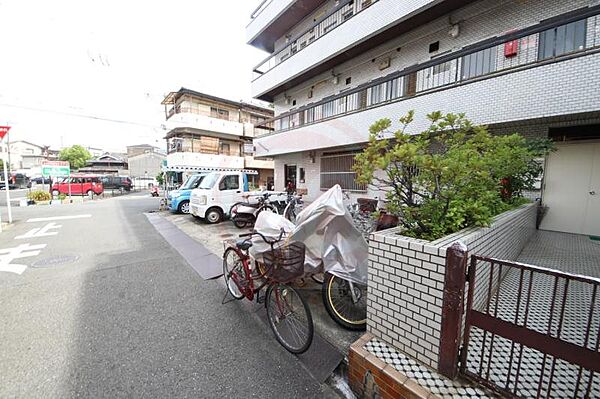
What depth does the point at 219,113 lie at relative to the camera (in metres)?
22.4

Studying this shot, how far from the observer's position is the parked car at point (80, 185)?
20.6 meters

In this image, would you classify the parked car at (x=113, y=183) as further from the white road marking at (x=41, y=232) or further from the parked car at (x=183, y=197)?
the white road marking at (x=41, y=232)

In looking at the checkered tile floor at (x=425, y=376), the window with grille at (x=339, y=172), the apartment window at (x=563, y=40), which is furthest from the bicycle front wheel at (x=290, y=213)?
the apartment window at (x=563, y=40)

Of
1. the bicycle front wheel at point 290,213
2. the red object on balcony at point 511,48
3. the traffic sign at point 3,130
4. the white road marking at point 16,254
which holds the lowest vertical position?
the white road marking at point 16,254

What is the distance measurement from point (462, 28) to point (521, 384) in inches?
364

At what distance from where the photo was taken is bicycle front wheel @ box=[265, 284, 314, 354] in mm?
2412

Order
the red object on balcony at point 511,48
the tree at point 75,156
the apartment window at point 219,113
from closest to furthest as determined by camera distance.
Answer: the red object on balcony at point 511,48 → the apartment window at point 219,113 → the tree at point 75,156

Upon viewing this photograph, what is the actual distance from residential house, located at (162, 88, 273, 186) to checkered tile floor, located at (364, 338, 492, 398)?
17978 millimetres

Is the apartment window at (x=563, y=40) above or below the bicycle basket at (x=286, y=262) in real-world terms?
above

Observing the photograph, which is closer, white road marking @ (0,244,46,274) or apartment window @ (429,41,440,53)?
white road marking @ (0,244,46,274)

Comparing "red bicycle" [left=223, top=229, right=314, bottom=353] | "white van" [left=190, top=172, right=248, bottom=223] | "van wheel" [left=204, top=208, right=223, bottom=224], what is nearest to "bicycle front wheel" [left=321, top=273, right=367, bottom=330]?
"red bicycle" [left=223, top=229, right=314, bottom=353]

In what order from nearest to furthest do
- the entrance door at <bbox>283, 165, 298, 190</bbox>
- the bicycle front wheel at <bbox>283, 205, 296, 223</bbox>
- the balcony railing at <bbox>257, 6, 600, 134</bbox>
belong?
1. the balcony railing at <bbox>257, 6, 600, 134</bbox>
2. the bicycle front wheel at <bbox>283, 205, 296, 223</bbox>
3. the entrance door at <bbox>283, 165, 298, 190</bbox>

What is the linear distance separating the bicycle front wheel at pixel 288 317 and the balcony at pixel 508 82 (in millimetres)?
6718

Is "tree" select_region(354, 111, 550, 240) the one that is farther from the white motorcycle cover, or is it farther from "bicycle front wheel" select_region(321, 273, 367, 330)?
"bicycle front wheel" select_region(321, 273, 367, 330)
